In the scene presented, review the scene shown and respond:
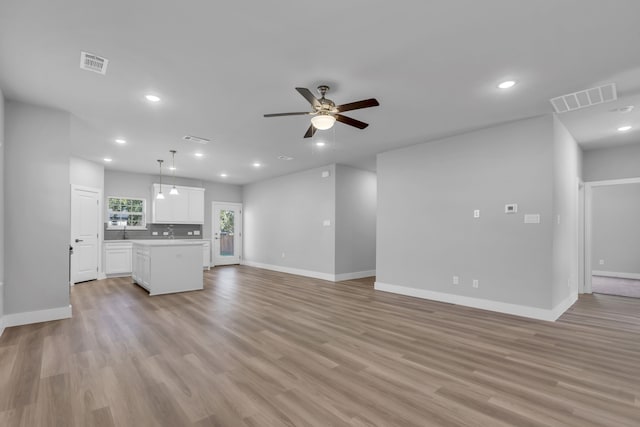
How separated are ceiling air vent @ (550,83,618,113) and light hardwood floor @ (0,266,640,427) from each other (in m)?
2.79

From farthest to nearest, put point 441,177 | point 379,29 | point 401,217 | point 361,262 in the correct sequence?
point 361,262
point 401,217
point 441,177
point 379,29

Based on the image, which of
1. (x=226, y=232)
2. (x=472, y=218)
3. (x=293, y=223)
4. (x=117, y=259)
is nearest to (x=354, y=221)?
(x=293, y=223)

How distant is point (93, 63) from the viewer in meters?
2.91

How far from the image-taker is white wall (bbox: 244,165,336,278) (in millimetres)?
7512

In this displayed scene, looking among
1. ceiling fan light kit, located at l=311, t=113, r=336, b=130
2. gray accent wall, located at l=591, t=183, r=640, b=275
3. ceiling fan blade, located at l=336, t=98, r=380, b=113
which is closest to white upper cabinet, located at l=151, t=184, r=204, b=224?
ceiling fan light kit, located at l=311, t=113, r=336, b=130

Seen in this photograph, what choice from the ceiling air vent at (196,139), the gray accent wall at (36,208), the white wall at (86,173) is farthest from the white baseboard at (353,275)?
the white wall at (86,173)

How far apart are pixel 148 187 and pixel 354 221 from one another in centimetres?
615

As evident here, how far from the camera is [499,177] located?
4.60 m

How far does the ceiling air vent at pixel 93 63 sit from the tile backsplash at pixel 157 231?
6.37 meters

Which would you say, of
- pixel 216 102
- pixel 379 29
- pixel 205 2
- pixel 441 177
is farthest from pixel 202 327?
pixel 441 177

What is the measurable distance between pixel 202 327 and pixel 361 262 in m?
4.81

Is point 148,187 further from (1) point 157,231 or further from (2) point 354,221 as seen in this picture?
(2) point 354,221

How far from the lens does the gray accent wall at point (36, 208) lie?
389cm

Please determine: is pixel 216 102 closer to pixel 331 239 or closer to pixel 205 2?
A: pixel 205 2
